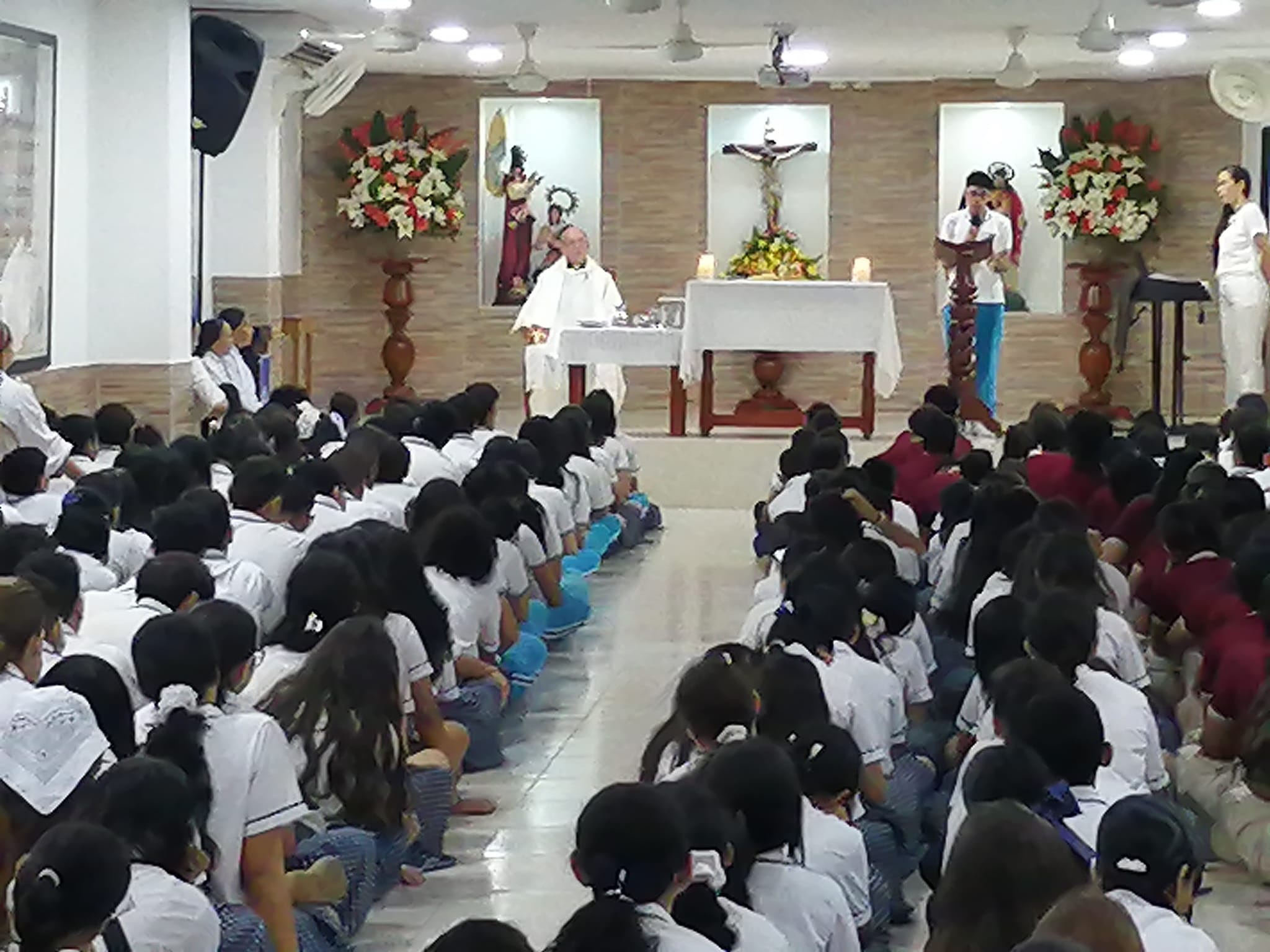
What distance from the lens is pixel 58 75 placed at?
11.2m

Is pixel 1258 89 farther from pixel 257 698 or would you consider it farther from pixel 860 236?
pixel 257 698

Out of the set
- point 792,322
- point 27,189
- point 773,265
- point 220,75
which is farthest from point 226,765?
point 773,265

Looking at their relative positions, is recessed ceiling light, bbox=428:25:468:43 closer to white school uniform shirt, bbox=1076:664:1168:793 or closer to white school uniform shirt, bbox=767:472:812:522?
white school uniform shirt, bbox=767:472:812:522

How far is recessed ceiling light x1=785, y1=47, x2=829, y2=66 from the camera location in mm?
15008

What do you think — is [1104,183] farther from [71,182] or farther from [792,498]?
[792,498]

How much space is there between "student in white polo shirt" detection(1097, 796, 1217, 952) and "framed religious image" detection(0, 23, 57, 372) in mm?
7971

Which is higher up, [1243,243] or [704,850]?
[1243,243]

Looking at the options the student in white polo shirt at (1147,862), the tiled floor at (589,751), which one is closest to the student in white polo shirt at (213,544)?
the tiled floor at (589,751)

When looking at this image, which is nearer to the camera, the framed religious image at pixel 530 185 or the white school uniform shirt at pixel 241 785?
the white school uniform shirt at pixel 241 785

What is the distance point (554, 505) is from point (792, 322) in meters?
5.51

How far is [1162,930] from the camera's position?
331 centimetres

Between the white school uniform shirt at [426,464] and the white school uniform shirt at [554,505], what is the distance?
13.5 inches

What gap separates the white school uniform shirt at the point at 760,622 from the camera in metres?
5.77

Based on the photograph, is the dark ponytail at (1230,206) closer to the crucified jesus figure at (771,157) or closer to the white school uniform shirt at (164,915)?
the crucified jesus figure at (771,157)
